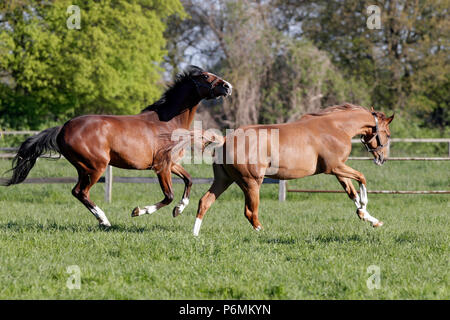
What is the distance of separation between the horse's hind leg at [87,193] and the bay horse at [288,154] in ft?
5.17

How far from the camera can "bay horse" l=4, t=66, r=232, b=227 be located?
25.8 feet

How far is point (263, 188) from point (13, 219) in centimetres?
706

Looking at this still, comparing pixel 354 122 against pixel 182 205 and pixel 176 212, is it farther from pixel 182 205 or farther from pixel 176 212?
pixel 176 212

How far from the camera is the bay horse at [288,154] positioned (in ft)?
22.9

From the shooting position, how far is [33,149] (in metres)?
8.39

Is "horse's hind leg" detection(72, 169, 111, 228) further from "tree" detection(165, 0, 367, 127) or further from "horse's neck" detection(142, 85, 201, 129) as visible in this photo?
"tree" detection(165, 0, 367, 127)

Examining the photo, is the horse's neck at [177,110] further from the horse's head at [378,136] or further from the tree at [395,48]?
the tree at [395,48]

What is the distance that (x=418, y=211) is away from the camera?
10695mm

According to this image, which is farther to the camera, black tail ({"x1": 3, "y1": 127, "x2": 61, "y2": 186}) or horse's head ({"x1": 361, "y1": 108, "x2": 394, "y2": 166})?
black tail ({"x1": 3, "y1": 127, "x2": 61, "y2": 186})

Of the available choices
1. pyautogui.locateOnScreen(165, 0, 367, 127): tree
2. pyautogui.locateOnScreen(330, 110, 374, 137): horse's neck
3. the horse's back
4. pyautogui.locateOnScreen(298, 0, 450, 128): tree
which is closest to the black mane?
the horse's back

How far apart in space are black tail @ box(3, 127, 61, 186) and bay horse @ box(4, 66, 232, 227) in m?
0.01

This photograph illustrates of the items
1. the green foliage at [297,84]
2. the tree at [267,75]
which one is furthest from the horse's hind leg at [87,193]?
the green foliage at [297,84]

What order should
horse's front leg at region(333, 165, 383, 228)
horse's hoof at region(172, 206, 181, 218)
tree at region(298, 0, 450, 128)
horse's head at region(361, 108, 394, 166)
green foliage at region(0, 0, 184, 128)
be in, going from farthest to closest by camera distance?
tree at region(298, 0, 450, 128), green foliage at region(0, 0, 184, 128), horse's head at region(361, 108, 394, 166), horse's hoof at region(172, 206, 181, 218), horse's front leg at region(333, 165, 383, 228)

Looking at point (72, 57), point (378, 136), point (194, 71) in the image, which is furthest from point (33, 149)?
point (72, 57)
